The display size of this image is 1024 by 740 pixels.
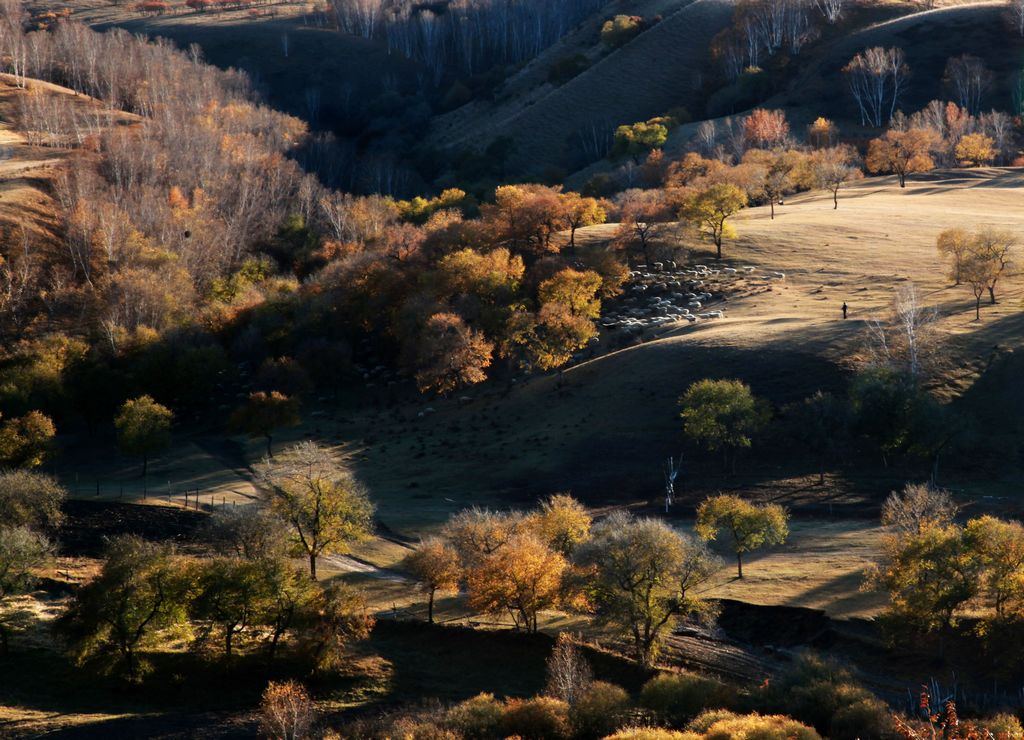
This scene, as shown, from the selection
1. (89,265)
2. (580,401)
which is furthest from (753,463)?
(89,265)

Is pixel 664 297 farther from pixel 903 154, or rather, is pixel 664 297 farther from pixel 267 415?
pixel 903 154

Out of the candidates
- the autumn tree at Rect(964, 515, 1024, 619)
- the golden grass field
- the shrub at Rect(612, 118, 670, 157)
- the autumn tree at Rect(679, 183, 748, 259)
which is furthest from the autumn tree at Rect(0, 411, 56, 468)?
the shrub at Rect(612, 118, 670, 157)

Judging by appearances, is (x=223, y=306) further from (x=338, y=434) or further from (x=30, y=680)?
(x=30, y=680)

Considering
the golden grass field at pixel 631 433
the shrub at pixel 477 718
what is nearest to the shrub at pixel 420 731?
the shrub at pixel 477 718

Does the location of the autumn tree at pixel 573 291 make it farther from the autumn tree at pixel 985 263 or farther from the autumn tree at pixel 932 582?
the autumn tree at pixel 932 582

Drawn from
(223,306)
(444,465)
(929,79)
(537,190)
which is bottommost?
(444,465)

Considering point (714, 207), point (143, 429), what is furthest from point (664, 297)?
point (143, 429)
